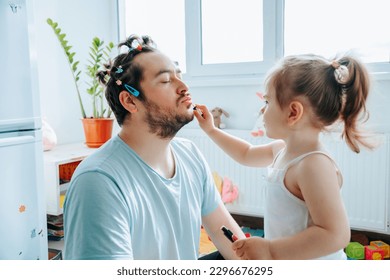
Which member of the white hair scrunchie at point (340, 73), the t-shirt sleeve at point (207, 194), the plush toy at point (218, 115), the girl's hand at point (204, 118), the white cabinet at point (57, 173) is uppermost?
the white hair scrunchie at point (340, 73)

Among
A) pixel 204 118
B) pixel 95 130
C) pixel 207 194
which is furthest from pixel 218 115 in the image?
pixel 207 194

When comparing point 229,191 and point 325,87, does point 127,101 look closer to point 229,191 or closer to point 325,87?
point 325,87

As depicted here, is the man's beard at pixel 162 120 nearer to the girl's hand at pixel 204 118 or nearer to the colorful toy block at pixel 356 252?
the girl's hand at pixel 204 118

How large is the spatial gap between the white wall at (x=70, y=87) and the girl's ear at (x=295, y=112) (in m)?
1.29

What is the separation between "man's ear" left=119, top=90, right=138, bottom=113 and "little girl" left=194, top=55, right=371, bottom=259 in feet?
1.05

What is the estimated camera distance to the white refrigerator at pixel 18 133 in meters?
1.39

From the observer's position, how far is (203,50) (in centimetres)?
244

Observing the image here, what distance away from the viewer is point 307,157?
860mm

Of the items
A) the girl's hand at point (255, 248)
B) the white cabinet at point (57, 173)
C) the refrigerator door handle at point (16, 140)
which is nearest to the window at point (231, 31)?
the white cabinet at point (57, 173)

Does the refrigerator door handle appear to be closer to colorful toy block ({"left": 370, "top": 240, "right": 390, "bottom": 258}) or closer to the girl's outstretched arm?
the girl's outstretched arm

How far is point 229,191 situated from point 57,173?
2.98 ft

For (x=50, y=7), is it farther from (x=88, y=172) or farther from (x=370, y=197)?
(x=370, y=197)
